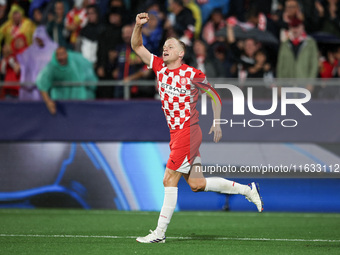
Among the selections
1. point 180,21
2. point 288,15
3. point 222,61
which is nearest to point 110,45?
point 180,21

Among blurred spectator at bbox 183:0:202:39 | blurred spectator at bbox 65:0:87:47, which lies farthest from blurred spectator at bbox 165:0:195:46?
blurred spectator at bbox 65:0:87:47

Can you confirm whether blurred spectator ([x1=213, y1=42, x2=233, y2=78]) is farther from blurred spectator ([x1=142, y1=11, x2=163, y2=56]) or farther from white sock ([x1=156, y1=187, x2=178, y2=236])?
white sock ([x1=156, y1=187, x2=178, y2=236])

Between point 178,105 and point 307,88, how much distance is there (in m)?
4.04

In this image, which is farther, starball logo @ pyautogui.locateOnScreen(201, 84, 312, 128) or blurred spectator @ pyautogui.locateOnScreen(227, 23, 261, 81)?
blurred spectator @ pyautogui.locateOnScreen(227, 23, 261, 81)

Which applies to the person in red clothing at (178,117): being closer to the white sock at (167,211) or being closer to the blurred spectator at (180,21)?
the white sock at (167,211)

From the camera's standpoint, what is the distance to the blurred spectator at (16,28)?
16.0 meters

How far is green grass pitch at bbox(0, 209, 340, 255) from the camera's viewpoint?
305 inches

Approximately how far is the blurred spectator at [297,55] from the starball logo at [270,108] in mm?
1048

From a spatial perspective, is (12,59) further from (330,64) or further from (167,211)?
(167,211)

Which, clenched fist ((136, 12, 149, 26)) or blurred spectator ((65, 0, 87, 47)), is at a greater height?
clenched fist ((136, 12, 149, 26))

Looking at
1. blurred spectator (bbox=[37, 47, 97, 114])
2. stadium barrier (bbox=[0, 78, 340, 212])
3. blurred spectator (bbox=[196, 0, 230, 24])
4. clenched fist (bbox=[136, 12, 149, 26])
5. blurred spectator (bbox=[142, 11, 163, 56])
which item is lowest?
stadium barrier (bbox=[0, 78, 340, 212])

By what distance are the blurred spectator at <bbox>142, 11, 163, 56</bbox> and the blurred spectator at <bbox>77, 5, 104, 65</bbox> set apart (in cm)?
124

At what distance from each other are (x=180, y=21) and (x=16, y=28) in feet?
12.9

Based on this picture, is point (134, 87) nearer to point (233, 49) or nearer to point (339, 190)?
point (233, 49)
